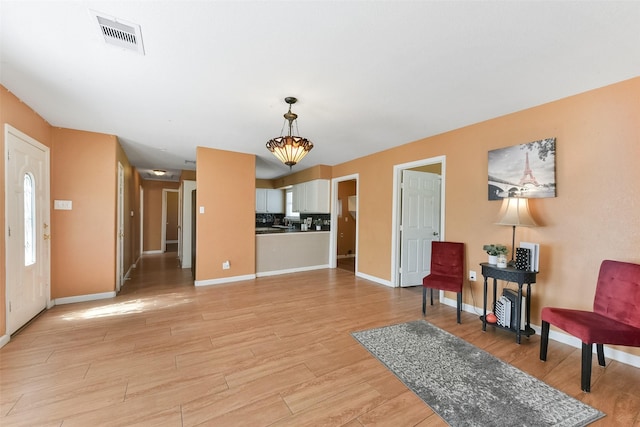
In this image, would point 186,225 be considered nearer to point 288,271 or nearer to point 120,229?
point 120,229

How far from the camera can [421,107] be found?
2.86 m

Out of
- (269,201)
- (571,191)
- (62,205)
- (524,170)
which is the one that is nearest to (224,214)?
(62,205)

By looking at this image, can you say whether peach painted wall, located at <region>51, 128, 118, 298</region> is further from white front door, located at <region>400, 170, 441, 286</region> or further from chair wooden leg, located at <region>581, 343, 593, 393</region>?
chair wooden leg, located at <region>581, 343, 593, 393</region>

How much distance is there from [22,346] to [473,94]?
4959 mm

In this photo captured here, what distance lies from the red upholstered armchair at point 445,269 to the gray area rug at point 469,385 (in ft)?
→ 2.22

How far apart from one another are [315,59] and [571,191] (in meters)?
2.77

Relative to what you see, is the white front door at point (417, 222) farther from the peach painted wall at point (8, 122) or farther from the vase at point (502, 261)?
the peach painted wall at point (8, 122)

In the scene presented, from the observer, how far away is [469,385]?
193 centimetres

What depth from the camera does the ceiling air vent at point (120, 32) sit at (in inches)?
62.6

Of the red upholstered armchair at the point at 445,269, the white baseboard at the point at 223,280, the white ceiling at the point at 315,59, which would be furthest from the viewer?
the white baseboard at the point at 223,280

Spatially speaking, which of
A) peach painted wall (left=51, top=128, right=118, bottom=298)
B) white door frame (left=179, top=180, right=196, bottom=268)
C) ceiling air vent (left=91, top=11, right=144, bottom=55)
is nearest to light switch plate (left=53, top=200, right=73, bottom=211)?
peach painted wall (left=51, top=128, right=118, bottom=298)

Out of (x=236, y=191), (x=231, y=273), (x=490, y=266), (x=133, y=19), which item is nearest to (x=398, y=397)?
(x=490, y=266)

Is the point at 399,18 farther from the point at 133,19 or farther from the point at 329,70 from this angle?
the point at 133,19

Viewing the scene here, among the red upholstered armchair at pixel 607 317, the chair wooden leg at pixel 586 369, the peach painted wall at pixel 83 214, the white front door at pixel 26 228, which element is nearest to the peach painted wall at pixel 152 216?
the peach painted wall at pixel 83 214
